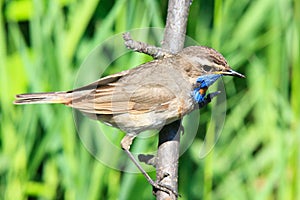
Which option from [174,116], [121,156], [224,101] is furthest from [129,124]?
[224,101]

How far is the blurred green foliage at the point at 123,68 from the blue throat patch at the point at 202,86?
1.65 ft

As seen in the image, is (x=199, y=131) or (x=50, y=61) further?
(x=199, y=131)

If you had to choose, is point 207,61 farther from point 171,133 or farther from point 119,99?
point 119,99

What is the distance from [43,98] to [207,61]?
73 centimetres

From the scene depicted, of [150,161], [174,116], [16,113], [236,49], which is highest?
[236,49]

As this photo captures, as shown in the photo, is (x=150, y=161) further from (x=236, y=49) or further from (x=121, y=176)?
(x=236, y=49)

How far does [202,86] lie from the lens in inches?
120

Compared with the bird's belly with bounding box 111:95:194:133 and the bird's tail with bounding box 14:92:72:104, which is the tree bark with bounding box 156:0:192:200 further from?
the bird's tail with bounding box 14:92:72:104

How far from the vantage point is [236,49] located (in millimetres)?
4066

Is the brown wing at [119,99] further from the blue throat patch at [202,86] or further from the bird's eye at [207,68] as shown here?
the bird's eye at [207,68]

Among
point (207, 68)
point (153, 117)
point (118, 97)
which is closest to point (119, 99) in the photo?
point (118, 97)

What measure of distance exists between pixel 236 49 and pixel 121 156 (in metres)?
0.86

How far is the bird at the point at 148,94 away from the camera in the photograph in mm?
2998

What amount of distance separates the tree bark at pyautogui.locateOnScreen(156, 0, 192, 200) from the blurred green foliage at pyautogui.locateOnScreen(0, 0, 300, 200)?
44 cm
